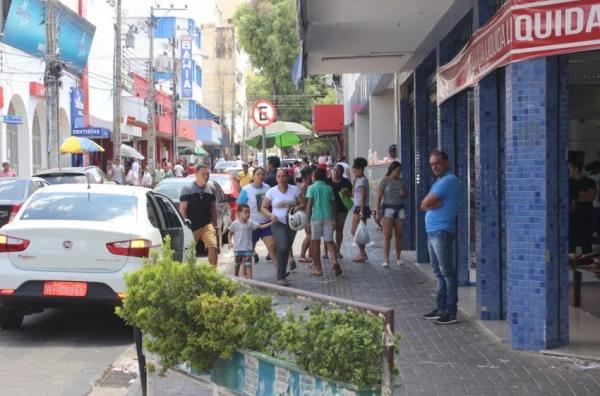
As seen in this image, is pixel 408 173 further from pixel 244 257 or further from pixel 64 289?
pixel 64 289

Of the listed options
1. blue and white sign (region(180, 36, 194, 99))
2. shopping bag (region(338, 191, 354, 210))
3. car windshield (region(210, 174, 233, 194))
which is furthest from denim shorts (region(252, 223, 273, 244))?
blue and white sign (region(180, 36, 194, 99))

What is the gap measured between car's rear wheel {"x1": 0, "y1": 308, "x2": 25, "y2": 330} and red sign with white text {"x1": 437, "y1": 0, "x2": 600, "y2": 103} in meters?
5.46

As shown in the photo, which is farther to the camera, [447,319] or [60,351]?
[447,319]

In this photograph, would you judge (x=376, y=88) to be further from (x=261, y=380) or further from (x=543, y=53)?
(x=261, y=380)

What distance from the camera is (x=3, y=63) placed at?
27.3m

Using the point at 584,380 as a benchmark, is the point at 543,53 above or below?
above

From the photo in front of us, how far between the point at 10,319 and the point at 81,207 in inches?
55.9

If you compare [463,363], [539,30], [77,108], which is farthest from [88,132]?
[539,30]

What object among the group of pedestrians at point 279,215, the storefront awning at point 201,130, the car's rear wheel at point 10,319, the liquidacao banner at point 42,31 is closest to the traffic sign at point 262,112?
the group of pedestrians at point 279,215

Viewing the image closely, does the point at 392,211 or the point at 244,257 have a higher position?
the point at 392,211

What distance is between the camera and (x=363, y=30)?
38.3 ft

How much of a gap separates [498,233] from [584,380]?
2.54 metres

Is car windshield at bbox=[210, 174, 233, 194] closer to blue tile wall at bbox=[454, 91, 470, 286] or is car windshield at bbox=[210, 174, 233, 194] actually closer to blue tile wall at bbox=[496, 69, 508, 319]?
blue tile wall at bbox=[454, 91, 470, 286]

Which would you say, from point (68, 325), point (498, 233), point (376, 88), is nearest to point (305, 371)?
point (498, 233)
